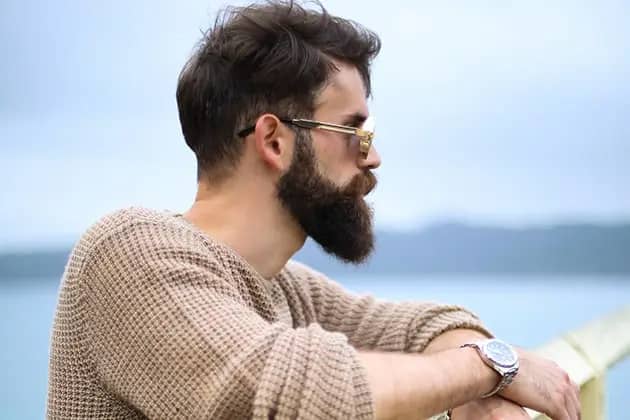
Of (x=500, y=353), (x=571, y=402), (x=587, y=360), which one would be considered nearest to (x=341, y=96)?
(x=500, y=353)

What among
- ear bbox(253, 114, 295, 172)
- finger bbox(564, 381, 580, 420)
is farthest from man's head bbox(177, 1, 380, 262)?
finger bbox(564, 381, 580, 420)

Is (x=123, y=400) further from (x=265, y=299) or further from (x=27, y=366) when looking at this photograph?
(x=27, y=366)

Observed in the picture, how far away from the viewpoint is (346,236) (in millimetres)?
1229

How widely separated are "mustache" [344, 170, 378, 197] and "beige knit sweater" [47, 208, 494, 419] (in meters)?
0.18

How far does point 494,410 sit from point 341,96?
47cm

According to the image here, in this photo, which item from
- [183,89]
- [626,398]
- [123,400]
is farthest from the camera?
[626,398]

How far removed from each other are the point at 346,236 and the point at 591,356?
54 cm

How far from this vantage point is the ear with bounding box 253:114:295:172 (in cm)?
117

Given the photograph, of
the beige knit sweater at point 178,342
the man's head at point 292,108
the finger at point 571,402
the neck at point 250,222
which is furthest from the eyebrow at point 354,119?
the finger at point 571,402

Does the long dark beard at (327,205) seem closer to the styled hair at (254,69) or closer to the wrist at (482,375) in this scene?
the styled hair at (254,69)

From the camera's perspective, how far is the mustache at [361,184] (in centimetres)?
120

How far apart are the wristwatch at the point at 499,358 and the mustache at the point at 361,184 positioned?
273mm

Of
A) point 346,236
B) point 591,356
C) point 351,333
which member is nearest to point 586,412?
point 591,356

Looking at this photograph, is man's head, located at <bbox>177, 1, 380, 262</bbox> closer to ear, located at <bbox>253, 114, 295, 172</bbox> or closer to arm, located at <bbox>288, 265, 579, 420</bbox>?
ear, located at <bbox>253, 114, 295, 172</bbox>
